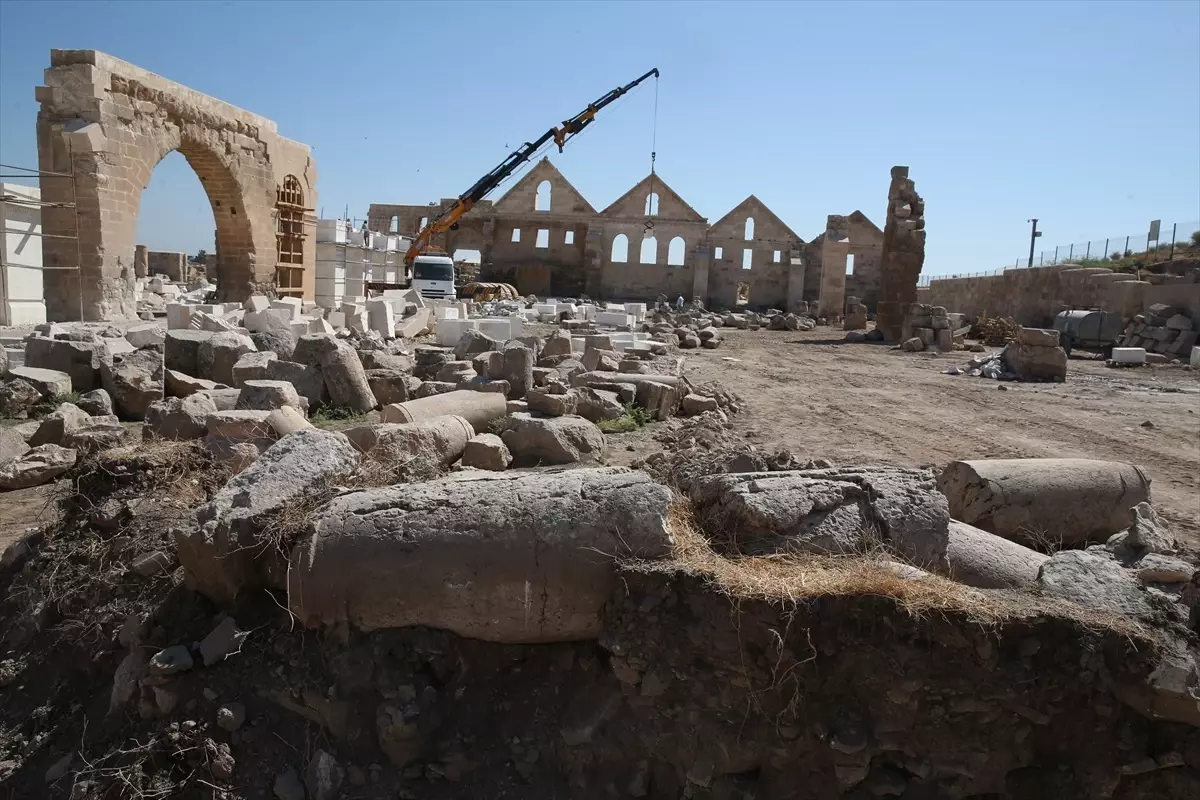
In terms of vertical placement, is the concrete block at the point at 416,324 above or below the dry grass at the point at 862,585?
above

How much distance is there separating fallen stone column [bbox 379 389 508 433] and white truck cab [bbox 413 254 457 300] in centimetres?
1890

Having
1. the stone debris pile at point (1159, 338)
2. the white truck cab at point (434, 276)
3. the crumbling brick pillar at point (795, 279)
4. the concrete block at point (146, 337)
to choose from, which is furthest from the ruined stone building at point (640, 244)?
the concrete block at point (146, 337)

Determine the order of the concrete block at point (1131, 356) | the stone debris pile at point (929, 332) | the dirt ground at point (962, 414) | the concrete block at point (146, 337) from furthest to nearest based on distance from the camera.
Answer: the stone debris pile at point (929, 332) → the concrete block at point (1131, 356) → the concrete block at point (146, 337) → the dirt ground at point (962, 414)

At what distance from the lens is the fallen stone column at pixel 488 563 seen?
3809 millimetres

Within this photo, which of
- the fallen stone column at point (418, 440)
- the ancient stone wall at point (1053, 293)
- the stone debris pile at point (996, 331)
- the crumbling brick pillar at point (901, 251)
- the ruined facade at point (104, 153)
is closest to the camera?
the fallen stone column at point (418, 440)

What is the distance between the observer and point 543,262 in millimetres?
38469

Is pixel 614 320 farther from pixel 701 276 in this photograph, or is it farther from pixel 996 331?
pixel 701 276

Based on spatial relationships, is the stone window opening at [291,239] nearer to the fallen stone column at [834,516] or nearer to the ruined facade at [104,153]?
the ruined facade at [104,153]

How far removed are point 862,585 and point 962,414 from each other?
828 cm

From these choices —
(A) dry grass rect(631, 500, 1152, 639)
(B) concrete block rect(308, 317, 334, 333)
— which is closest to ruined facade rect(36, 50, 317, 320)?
(B) concrete block rect(308, 317, 334, 333)

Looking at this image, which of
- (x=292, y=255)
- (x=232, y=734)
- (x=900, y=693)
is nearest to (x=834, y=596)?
(x=900, y=693)

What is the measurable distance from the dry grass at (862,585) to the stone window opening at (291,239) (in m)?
18.2

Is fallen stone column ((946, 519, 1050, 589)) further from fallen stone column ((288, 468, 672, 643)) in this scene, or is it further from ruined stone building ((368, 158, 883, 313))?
ruined stone building ((368, 158, 883, 313))

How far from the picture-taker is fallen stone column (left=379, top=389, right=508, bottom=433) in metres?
7.14
